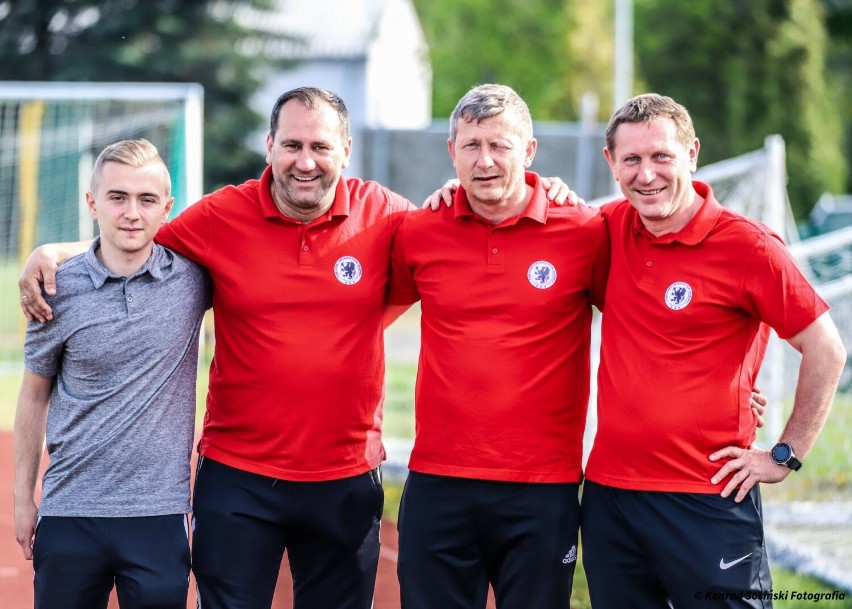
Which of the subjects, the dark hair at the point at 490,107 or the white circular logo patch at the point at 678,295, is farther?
the dark hair at the point at 490,107

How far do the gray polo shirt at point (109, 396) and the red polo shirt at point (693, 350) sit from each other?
4.80ft

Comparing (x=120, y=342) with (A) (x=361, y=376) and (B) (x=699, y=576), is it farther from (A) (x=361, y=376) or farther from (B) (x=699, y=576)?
(B) (x=699, y=576)

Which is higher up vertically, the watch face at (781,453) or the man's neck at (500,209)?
the man's neck at (500,209)

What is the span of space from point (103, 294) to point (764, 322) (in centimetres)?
215

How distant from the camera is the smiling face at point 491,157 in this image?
4.00 m

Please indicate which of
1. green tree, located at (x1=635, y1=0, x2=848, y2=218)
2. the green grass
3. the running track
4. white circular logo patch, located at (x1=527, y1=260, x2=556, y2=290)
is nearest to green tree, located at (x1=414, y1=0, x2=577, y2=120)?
green tree, located at (x1=635, y1=0, x2=848, y2=218)

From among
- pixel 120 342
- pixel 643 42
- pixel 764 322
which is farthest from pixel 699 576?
pixel 643 42

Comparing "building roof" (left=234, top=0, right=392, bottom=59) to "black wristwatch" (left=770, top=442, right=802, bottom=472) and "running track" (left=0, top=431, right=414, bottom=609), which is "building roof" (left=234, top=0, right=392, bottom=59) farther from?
"black wristwatch" (left=770, top=442, right=802, bottom=472)

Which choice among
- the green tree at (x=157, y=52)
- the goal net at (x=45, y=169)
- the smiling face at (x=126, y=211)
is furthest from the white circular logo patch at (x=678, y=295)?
the green tree at (x=157, y=52)

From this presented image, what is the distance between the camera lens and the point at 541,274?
4.03 metres

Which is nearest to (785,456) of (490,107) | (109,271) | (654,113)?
(654,113)

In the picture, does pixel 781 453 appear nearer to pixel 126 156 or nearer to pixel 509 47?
pixel 126 156

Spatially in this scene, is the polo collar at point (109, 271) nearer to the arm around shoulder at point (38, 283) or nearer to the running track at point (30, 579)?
the arm around shoulder at point (38, 283)

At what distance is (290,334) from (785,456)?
170 centimetres
